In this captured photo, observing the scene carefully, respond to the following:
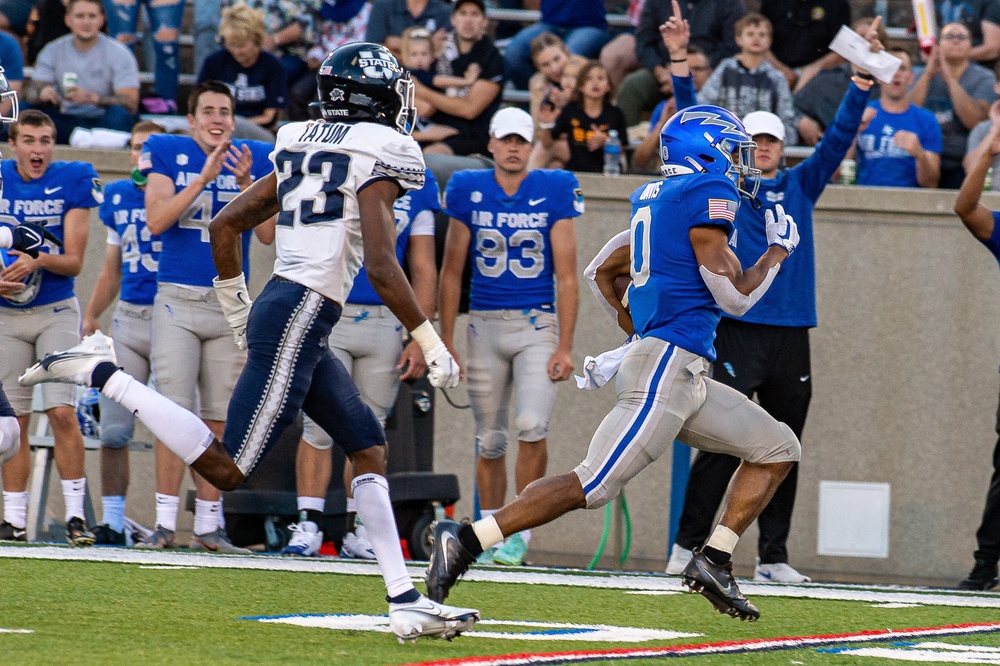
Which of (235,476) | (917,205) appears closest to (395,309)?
(235,476)

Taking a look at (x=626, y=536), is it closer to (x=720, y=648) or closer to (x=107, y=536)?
(x=107, y=536)

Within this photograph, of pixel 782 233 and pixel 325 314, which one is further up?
pixel 782 233

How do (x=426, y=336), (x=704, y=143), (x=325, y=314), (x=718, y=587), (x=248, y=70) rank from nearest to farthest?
1. (x=426, y=336)
2. (x=325, y=314)
3. (x=718, y=587)
4. (x=704, y=143)
5. (x=248, y=70)

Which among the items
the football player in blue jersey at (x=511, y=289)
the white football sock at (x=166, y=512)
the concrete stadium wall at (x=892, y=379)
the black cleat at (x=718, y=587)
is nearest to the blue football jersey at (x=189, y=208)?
the white football sock at (x=166, y=512)

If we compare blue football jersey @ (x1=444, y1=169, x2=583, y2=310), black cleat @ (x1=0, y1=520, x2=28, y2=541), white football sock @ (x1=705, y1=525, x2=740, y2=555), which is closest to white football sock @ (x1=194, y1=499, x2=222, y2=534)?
black cleat @ (x1=0, y1=520, x2=28, y2=541)

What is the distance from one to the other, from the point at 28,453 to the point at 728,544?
3.90 m

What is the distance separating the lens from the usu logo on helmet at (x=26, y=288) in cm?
702

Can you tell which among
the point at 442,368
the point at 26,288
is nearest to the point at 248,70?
the point at 26,288

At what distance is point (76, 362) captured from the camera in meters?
4.14

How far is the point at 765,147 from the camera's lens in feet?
22.6

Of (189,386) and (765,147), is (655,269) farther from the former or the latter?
(189,386)

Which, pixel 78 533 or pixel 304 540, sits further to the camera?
pixel 78 533

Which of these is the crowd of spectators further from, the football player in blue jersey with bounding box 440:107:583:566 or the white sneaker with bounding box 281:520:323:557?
the white sneaker with bounding box 281:520:323:557

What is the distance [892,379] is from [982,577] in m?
1.94
